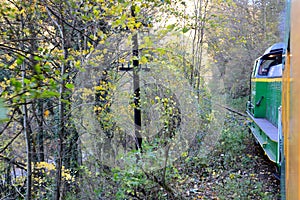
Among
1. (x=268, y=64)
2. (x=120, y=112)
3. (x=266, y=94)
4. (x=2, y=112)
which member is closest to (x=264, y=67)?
(x=268, y=64)

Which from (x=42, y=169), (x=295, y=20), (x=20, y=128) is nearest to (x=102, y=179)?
(x=42, y=169)

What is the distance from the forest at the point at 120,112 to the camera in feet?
6.44

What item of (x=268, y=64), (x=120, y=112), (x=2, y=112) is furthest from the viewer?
(x=268, y=64)

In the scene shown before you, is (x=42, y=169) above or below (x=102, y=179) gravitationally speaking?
above

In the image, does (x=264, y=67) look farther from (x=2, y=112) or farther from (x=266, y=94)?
(x=2, y=112)

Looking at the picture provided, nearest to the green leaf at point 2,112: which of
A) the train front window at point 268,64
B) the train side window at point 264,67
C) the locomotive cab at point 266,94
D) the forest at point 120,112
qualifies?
the forest at point 120,112

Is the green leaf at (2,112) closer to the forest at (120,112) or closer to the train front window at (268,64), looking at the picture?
the forest at (120,112)

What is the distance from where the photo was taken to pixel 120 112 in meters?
2.77

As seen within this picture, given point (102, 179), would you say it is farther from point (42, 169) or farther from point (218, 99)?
point (218, 99)

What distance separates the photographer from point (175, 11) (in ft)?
10.9

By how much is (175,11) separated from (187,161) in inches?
73.8

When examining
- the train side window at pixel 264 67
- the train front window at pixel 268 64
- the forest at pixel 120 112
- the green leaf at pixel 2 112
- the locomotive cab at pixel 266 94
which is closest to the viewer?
the green leaf at pixel 2 112

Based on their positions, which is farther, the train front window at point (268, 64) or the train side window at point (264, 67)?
the train side window at point (264, 67)

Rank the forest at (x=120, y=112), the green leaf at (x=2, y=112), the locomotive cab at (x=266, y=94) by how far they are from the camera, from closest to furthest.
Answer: the green leaf at (x=2, y=112) < the forest at (x=120, y=112) < the locomotive cab at (x=266, y=94)
